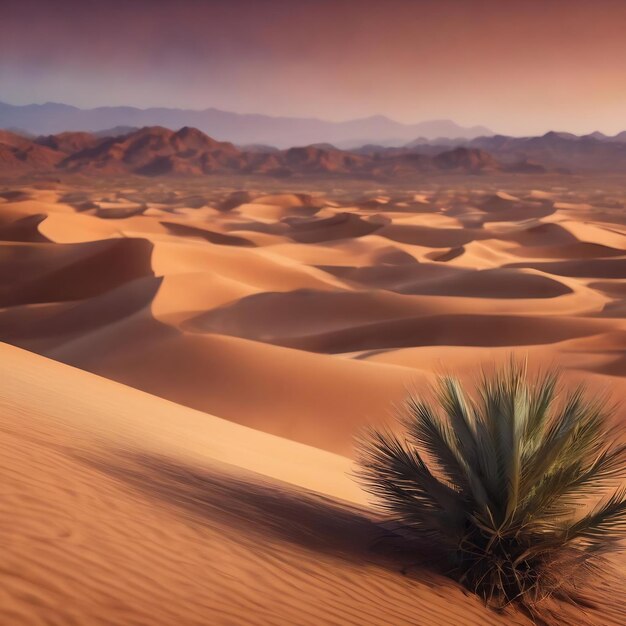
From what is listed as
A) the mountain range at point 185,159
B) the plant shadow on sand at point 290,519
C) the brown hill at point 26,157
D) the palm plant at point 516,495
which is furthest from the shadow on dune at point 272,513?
the brown hill at point 26,157

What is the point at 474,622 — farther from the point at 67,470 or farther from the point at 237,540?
the point at 67,470

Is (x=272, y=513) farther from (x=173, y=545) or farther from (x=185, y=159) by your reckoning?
(x=185, y=159)

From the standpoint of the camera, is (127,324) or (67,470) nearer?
(67,470)

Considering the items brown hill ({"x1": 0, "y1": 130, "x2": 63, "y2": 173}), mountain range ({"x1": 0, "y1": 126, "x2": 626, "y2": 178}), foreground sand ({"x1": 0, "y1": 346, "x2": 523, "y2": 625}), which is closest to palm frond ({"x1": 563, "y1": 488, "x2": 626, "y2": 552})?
foreground sand ({"x1": 0, "y1": 346, "x2": 523, "y2": 625})

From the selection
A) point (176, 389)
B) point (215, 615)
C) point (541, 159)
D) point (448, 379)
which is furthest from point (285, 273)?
point (541, 159)

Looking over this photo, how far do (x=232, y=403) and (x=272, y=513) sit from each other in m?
6.37

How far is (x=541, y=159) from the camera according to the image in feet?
572

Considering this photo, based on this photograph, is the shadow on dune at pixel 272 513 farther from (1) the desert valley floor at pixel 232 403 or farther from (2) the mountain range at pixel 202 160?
(2) the mountain range at pixel 202 160

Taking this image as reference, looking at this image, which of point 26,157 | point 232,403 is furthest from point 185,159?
point 232,403

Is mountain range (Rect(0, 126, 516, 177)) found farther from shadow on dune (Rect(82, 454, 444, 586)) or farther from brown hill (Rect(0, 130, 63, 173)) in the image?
shadow on dune (Rect(82, 454, 444, 586))

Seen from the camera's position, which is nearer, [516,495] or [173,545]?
[173,545]

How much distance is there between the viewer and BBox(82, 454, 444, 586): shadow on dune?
404 centimetres

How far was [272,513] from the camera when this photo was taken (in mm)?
4457

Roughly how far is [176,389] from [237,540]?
7917mm
